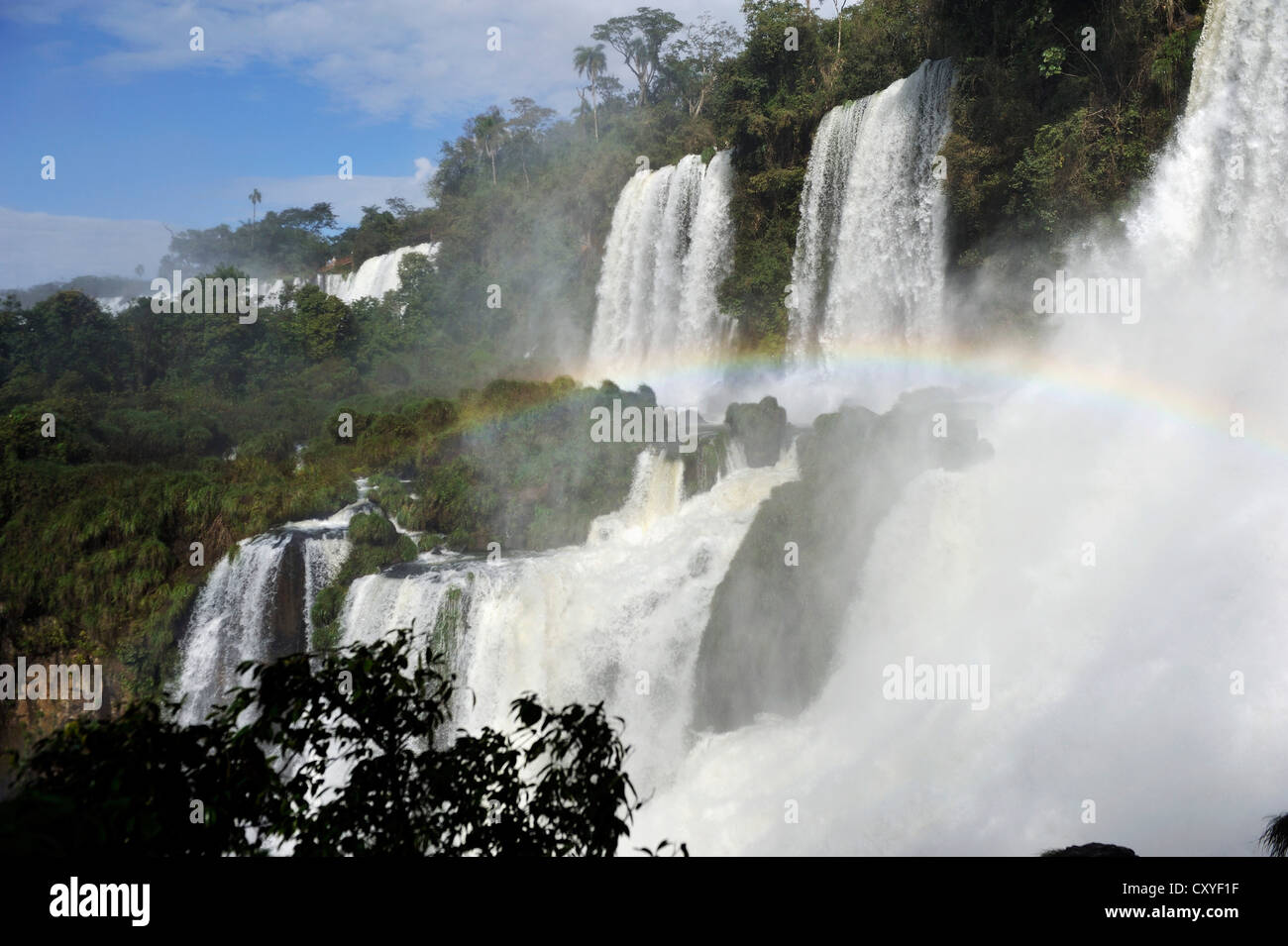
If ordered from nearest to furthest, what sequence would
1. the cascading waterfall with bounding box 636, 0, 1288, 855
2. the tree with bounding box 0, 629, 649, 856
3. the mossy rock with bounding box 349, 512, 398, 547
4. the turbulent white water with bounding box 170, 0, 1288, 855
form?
the tree with bounding box 0, 629, 649, 856, the cascading waterfall with bounding box 636, 0, 1288, 855, the turbulent white water with bounding box 170, 0, 1288, 855, the mossy rock with bounding box 349, 512, 398, 547

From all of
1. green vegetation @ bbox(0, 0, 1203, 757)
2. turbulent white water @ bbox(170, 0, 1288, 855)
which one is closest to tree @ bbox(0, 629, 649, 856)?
turbulent white water @ bbox(170, 0, 1288, 855)

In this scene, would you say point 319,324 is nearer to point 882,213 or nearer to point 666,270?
point 666,270

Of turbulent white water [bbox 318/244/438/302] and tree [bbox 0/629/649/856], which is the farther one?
turbulent white water [bbox 318/244/438/302]

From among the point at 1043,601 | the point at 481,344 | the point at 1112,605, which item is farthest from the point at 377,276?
Result: the point at 1112,605

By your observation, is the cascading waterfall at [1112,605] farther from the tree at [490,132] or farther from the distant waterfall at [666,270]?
the tree at [490,132]

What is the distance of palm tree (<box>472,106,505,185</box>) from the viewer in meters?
47.8

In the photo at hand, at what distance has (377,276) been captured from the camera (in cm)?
4441

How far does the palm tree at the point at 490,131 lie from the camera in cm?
4781

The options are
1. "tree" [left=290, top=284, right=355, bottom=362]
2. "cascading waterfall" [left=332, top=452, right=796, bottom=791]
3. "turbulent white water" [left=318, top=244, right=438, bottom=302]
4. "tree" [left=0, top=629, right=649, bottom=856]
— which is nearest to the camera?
"tree" [left=0, top=629, right=649, bottom=856]

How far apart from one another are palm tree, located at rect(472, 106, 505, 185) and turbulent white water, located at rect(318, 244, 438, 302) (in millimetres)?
6992

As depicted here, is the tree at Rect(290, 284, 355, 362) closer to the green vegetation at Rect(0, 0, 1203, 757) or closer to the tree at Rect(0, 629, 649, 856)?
the green vegetation at Rect(0, 0, 1203, 757)

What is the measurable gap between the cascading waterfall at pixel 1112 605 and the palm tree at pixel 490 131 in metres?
38.9
